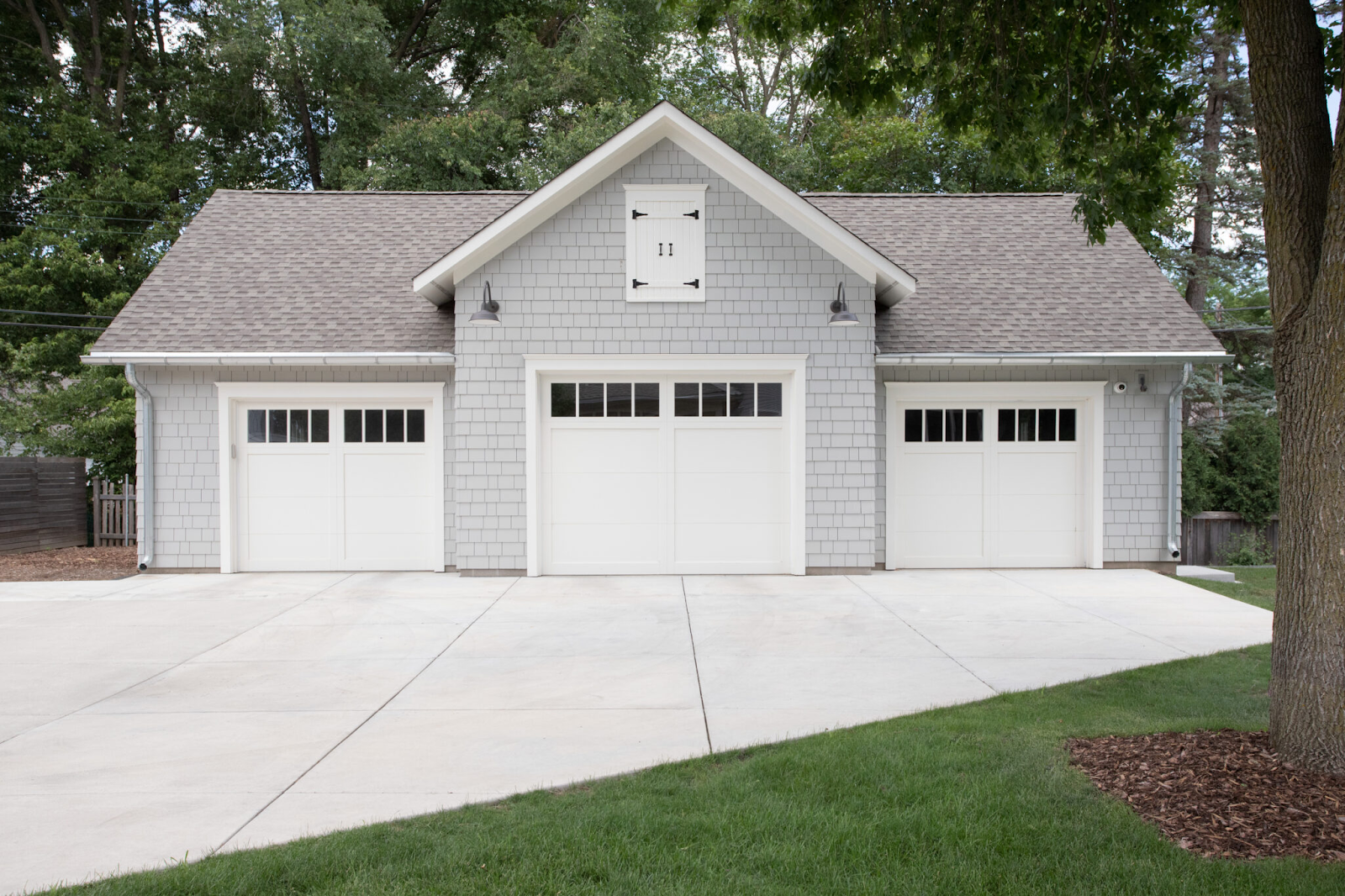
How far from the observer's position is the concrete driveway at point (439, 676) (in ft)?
13.8

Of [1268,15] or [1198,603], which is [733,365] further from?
[1268,15]

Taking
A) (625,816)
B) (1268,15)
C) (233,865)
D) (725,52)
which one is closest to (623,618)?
(625,816)

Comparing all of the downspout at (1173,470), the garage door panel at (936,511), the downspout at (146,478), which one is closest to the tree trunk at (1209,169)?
the downspout at (1173,470)

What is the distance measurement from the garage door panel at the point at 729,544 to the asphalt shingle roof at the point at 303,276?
366 centimetres

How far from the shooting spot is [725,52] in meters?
28.3

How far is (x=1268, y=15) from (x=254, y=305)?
1099 cm

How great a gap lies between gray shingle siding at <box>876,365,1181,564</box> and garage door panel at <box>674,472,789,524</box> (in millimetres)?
1481

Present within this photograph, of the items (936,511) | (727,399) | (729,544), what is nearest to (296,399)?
(727,399)

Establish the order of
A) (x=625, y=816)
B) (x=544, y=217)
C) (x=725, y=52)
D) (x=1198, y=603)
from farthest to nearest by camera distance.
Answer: (x=725, y=52) → (x=544, y=217) → (x=1198, y=603) → (x=625, y=816)

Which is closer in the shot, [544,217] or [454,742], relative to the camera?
[454,742]

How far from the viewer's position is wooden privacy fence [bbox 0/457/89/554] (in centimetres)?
1403

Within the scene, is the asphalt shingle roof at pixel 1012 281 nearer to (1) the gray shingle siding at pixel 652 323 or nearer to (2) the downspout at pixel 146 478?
(1) the gray shingle siding at pixel 652 323

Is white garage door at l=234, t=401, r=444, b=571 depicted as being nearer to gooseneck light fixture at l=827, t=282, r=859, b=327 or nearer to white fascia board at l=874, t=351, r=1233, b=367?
gooseneck light fixture at l=827, t=282, r=859, b=327

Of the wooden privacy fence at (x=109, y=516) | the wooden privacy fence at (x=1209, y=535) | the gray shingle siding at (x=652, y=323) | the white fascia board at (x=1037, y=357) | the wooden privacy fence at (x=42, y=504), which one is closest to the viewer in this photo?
the gray shingle siding at (x=652, y=323)
